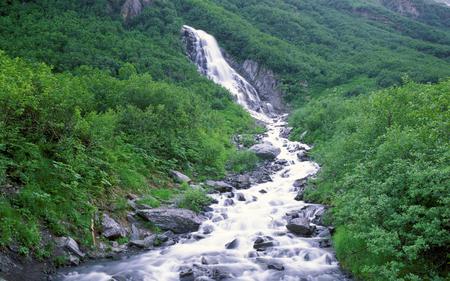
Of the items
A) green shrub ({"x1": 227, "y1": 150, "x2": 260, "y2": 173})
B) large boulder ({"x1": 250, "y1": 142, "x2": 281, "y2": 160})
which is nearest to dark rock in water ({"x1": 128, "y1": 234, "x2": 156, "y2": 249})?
green shrub ({"x1": 227, "y1": 150, "x2": 260, "y2": 173})

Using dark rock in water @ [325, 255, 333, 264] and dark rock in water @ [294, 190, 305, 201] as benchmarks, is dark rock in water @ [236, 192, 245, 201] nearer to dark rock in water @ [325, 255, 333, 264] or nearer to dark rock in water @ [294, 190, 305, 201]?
dark rock in water @ [294, 190, 305, 201]

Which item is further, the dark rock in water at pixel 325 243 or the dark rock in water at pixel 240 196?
the dark rock in water at pixel 240 196

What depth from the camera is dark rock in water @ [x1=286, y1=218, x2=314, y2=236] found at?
15634 mm

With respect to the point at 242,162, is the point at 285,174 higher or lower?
higher

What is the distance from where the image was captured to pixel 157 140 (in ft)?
72.8

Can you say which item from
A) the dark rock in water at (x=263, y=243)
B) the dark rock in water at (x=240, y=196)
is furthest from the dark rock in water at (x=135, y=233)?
the dark rock in water at (x=240, y=196)

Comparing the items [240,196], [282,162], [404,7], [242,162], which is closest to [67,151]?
[240,196]

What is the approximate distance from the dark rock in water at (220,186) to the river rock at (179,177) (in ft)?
3.71

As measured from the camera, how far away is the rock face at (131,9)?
196 feet

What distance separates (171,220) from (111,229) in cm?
261

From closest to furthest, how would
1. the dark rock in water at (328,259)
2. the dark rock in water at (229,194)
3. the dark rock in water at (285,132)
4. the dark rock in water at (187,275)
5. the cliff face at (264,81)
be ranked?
the dark rock in water at (187,275), the dark rock in water at (328,259), the dark rock in water at (229,194), the dark rock in water at (285,132), the cliff face at (264,81)

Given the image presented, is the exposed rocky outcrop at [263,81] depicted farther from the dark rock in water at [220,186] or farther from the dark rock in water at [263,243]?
the dark rock in water at [263,243]

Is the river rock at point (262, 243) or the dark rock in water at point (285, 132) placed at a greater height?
the river rock at point (262, 243)

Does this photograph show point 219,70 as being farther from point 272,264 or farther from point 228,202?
point 272,264
